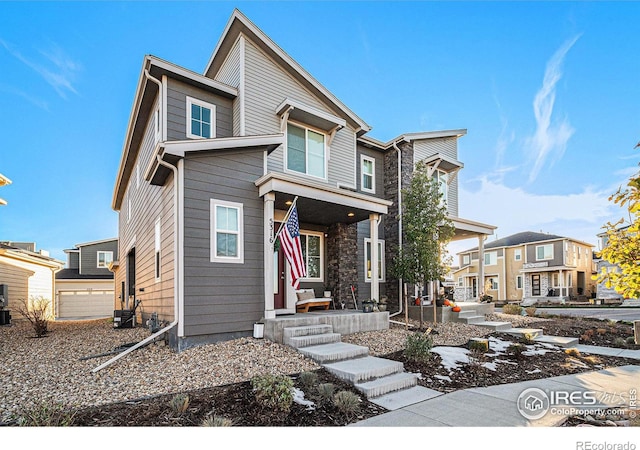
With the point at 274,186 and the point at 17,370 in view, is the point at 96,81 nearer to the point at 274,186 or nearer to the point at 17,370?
the point at 274,186

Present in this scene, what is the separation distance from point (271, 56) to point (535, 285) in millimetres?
28566

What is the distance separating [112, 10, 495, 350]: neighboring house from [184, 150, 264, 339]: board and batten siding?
0.02 meters

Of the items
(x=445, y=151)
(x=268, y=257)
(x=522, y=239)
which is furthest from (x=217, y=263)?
(x=522, y=239)

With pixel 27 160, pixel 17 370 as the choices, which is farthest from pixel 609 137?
pixel 27 160

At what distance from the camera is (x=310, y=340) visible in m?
6.71

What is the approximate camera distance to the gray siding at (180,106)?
812cm

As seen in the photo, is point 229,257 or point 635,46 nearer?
point 635,46

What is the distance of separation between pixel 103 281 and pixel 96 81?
1922 centimetres

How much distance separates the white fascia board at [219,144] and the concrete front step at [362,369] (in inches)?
176

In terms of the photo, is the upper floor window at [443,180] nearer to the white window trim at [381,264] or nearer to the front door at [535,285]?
the white window trim at [381,264]

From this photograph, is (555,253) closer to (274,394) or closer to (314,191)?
(314,191)

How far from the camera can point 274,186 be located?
7344 mm

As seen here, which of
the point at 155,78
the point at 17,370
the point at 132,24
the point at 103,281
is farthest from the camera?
the point at 103,281

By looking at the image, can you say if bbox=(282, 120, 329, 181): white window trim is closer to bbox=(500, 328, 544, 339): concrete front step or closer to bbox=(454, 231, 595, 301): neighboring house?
bbox=(500, 328, 544, 339): concrete front step
